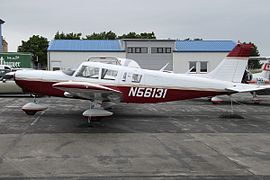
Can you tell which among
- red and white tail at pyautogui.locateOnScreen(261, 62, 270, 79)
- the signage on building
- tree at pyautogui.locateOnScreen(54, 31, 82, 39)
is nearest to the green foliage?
tree at pyautogui.locateOnScreen(54, 31, 82, 39)

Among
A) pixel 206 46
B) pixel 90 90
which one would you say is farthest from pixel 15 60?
pixel 90 90

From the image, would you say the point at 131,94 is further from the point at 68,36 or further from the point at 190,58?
the point at 68,36

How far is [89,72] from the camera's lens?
448 inches

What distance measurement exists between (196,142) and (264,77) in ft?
36.9

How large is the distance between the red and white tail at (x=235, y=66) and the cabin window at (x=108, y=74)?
3839 millimetres

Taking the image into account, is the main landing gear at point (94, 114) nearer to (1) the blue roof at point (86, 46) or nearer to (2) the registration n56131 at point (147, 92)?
(2) the registration n56131 at point (147, 92)

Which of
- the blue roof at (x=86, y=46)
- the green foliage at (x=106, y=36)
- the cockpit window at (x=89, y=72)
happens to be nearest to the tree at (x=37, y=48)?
the green foliage at (x=106, y=36)

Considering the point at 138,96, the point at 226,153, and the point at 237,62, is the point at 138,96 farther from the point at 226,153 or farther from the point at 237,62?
the point at 226,153

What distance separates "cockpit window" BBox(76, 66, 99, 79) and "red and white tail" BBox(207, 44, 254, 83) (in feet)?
14.6

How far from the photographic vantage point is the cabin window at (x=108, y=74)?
37.4ft

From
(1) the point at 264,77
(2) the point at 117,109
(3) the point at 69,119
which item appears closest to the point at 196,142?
(3) the point at 69,119

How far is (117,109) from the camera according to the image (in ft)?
46.2

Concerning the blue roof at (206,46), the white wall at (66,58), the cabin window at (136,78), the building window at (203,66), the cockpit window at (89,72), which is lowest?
the cabin window at (136,78)

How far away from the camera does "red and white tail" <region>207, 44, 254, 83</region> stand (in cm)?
1238
